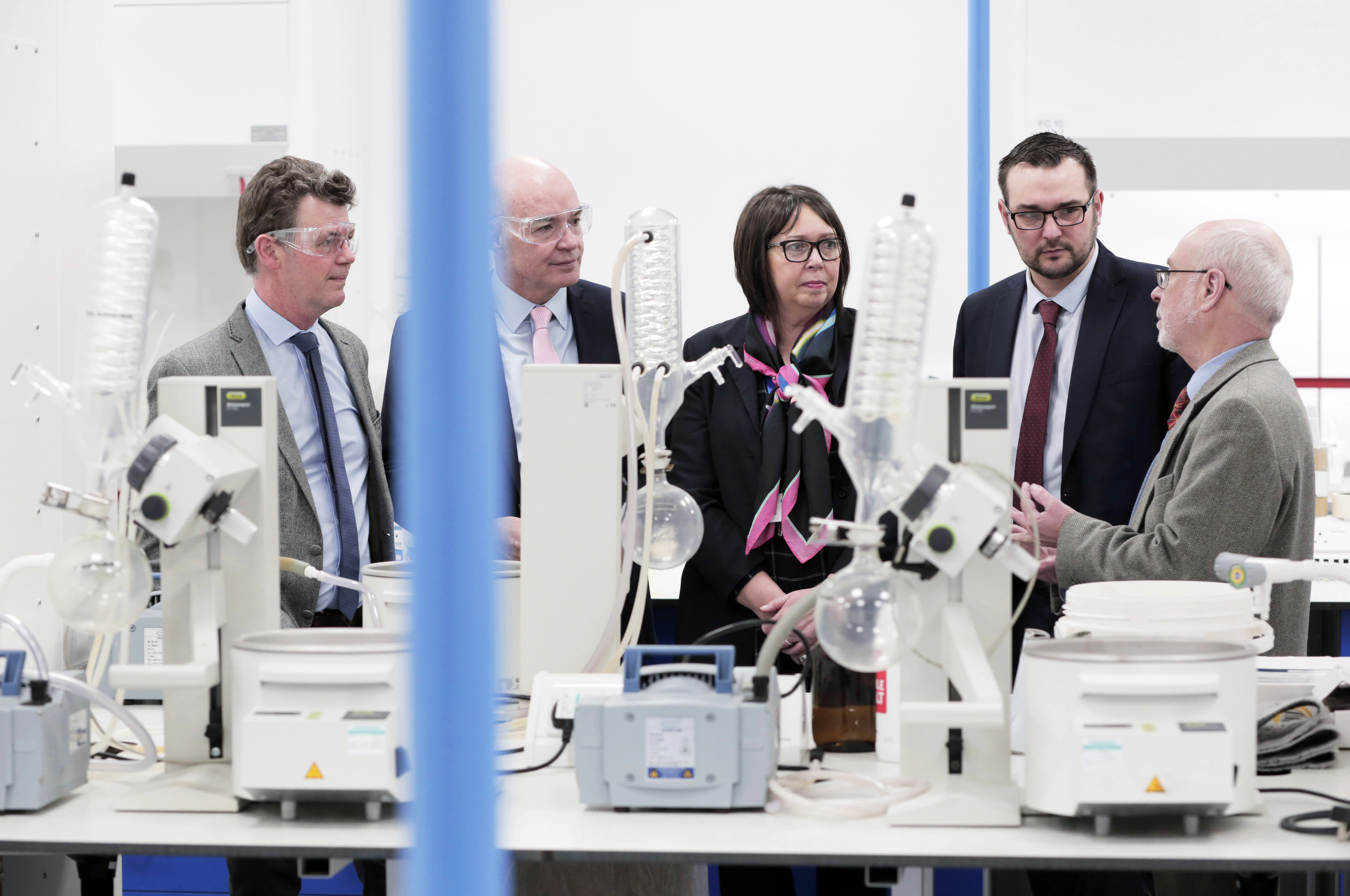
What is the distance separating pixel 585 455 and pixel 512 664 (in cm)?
41

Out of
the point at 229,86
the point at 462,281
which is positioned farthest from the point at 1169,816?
the point at 229,86

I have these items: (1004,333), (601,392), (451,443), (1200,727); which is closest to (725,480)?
(601,392)

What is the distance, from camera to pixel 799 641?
2.27 m

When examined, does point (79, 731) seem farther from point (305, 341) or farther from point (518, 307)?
point (518, 307)

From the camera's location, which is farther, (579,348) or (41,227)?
(579,348)

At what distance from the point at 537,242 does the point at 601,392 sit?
726 mm

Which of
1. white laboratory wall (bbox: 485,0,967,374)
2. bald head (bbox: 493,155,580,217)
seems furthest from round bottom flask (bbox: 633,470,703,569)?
white laboratory wall (bbox: 485,0,967,374)

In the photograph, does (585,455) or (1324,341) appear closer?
(585,455)

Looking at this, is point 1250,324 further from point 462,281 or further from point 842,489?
point 462,281

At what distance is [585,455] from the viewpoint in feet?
6.90

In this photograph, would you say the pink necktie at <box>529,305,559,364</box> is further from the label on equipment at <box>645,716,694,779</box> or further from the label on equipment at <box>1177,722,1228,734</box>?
the label on equipment at <box>1177,722,1228,734</box>

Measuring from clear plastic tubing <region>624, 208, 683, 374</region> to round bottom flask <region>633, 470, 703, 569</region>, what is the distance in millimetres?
219

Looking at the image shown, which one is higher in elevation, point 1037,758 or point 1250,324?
point 1250,324

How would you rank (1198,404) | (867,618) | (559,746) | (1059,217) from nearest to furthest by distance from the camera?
(867,618) → (559,746) → (1198,404) → (1059,217)
